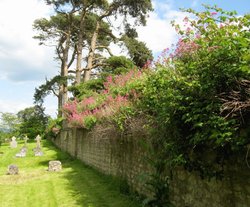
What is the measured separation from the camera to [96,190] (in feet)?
28.0

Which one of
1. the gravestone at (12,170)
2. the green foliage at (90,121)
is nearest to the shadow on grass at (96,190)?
the green foliage at (90,121)

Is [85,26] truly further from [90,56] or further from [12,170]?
[12,170]

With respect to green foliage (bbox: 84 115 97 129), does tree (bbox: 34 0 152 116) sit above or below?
above

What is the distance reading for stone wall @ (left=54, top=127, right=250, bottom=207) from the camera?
3.94m

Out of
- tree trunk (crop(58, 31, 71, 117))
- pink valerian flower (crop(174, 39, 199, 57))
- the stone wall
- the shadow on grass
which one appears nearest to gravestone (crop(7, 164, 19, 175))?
the shadow on grass

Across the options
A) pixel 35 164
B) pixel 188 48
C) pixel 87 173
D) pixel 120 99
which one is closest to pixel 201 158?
pixel 188 48

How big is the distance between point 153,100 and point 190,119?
2.32m

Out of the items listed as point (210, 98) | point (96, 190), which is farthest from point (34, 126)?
point (210, 98)

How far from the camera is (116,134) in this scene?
8602 millimetres

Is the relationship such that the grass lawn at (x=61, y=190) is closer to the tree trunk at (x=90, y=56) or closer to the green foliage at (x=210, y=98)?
the green foliage at (x=210, y=98)

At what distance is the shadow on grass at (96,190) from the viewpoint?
7.11 metres

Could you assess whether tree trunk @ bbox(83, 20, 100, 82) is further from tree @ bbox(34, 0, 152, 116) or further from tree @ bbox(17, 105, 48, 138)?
tree @ bbox(17, 105, 48, 138)

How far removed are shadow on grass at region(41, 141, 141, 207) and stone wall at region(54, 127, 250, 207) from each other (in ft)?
1.03

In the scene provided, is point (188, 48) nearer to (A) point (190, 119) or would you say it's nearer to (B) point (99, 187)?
(A) point (190, 119)
